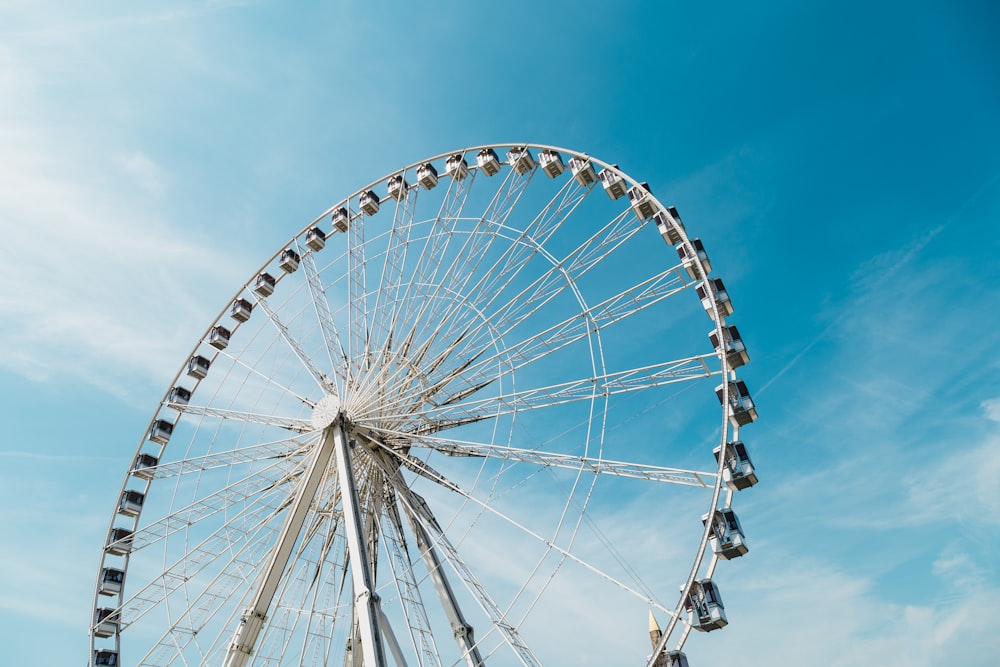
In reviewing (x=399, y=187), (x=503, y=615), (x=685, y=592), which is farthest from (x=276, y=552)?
(x=399, y=187)

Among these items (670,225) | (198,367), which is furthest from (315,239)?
(670,225)

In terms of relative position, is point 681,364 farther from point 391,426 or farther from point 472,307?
point 391,426

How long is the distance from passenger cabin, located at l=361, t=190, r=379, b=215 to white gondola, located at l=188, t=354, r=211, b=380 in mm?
8229

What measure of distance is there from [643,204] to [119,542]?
20.6 m

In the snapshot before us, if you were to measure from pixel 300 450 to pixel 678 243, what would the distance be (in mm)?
12550

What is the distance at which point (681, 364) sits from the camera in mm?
18453

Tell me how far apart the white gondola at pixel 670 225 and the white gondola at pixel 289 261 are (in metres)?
14.0

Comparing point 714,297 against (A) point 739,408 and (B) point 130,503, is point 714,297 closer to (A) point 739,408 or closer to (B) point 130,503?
(A) point 739,408

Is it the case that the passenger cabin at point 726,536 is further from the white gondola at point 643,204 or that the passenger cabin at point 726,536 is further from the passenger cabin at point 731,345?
the white gondola at point 643,204

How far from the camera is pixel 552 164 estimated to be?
23219 mm

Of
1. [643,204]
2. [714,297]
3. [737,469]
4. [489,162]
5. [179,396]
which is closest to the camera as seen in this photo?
[737,469]

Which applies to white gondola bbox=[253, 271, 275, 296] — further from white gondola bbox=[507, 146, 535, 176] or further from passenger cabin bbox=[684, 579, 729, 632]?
passenger cabin bbox=[684, 579, 729, 632]

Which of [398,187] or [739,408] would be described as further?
[398,187]

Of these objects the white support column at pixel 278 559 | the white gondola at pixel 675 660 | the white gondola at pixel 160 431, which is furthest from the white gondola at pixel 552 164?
the white gondola at pixel 160 431
